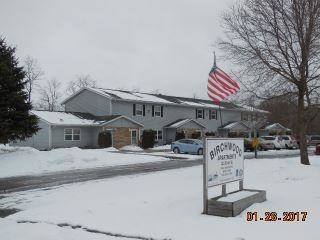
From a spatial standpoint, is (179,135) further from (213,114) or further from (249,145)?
(249,145)

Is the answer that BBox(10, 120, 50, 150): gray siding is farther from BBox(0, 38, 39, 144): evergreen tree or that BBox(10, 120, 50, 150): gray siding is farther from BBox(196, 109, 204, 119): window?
BBox(196, 109, 204, 119): window

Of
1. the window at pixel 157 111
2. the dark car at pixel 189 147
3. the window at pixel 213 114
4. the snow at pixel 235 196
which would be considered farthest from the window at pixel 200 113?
the snow at pixel 235 196

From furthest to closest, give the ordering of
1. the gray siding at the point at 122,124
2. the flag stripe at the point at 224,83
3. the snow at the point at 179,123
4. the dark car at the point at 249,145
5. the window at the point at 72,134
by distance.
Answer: the snow at the point at 179,123 < the gray siding at the point at 122,124 < the dark car at the point at 249,145 < the window at the point at 72,134 < the flag stripe at the point at 224,83

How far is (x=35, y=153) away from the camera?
27.2m

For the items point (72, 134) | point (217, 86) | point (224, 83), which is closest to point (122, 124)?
point (72, 134)

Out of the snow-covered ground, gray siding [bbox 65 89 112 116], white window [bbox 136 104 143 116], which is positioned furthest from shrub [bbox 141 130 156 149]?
the snow-covered ground

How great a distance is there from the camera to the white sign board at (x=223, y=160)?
9820 mm

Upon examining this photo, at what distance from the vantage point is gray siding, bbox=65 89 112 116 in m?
48.8

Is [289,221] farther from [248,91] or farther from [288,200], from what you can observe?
[248,91]

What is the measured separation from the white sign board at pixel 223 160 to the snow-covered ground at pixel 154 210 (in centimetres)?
88

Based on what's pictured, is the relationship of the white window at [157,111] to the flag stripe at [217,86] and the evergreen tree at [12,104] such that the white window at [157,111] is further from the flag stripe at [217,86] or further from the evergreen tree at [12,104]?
the flag stripe at [217,86]

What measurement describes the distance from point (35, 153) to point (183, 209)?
18636 mm

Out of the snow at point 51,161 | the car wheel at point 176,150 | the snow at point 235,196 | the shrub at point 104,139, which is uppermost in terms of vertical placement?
the shrub at point 104,139

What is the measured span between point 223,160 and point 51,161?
1766 cm
